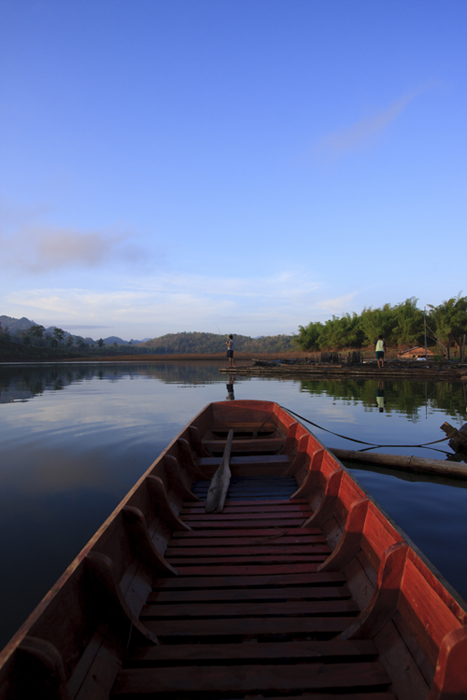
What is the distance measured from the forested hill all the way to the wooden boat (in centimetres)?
14276

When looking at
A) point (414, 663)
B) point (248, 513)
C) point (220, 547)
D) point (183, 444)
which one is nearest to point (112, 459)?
point (183, 444)

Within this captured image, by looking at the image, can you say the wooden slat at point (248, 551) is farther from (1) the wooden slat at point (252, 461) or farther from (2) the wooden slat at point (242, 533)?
(1) the wooden slat at point (252, 461)

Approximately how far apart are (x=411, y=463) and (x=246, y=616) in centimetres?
458

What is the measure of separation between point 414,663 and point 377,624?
0.98ft

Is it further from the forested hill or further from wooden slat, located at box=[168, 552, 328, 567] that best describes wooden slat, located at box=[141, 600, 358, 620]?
the forested hill

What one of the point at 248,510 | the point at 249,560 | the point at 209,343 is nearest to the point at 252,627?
the point at 249,560

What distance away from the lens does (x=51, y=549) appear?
3758 millimetres

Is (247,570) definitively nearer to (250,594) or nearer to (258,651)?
(250,594)

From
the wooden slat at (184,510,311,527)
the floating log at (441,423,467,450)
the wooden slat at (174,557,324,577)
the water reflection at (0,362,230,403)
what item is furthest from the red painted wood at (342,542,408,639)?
the water reflection at (0,362,230,403)

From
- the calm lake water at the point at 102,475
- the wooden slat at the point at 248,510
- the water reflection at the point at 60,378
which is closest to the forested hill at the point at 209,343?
the water reflection at the point at 60,378

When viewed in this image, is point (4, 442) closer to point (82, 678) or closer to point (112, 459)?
point (112, 459)

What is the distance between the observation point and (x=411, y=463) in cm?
594

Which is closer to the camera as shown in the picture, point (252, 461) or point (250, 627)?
point (250, 627)

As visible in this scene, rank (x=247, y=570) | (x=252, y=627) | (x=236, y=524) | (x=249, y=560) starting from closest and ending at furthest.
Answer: (x=252, y=627), (x=247, y=570), (x=249, y=560), (x=236, y=524)
